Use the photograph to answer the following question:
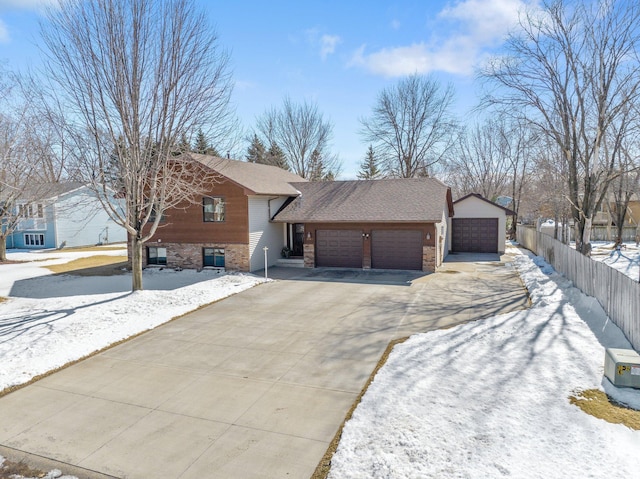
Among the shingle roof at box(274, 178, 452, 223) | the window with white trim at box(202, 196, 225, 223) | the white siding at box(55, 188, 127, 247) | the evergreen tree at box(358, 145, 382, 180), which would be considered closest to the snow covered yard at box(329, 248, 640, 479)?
the shingle roof at box(274, 178, 452, 223)

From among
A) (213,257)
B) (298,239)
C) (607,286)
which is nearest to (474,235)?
(298,239)

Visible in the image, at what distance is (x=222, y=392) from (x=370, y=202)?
49.7ft

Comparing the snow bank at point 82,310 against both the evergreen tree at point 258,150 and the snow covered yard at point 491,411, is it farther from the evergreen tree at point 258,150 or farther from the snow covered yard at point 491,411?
the evergreen tree at point 258,150

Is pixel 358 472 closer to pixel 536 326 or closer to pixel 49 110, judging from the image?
pixel 536 326

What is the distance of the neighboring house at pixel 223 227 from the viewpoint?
1912cm

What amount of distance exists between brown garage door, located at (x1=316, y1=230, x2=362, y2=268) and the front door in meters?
2.04

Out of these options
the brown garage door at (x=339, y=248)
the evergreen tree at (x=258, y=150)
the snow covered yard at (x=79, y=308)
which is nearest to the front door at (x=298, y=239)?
the brown garage door at (x=339, y=248)

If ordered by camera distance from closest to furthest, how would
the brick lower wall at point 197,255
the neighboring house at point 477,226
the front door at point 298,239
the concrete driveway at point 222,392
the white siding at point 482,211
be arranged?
1. the concrete driveway at point 222,392
2. the brick lower wall at point 197,255
3. the front door at point 298,239
4. the white siding at point 482,211
5. the neighboring house at point 477,226

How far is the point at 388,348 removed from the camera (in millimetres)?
9203

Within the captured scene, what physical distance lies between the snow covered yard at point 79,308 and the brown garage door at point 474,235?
49.7 ft

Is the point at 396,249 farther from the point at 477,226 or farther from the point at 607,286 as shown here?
the point at 607,286

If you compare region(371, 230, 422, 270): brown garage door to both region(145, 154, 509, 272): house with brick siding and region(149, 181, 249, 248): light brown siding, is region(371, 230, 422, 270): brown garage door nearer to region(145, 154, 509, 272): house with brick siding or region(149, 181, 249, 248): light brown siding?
region(145, 154, 509, 272): house with brick siding

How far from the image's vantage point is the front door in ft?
74.3

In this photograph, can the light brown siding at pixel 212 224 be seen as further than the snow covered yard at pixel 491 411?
Yes
